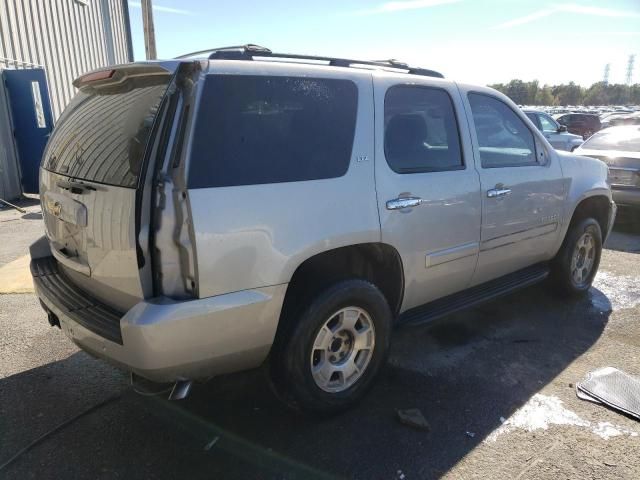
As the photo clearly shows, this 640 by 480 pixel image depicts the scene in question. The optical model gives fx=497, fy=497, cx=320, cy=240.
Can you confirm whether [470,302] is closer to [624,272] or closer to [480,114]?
[480,114]

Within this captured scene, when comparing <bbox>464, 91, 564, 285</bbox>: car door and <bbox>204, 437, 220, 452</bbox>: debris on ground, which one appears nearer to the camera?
<bbox>204, 437, 220, 452</bbox>: debris on ground

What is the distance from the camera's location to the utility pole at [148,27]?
10914 mm

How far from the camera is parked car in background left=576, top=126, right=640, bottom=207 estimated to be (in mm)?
7844

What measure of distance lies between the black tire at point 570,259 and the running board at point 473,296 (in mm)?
179

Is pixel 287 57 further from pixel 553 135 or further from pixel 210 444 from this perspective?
pixel 553 135

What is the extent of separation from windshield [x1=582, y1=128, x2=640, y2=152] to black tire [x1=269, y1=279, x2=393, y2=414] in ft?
24.8

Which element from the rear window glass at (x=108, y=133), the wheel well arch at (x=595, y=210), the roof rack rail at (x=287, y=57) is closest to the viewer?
the rear window glass at (x=108, y=133)

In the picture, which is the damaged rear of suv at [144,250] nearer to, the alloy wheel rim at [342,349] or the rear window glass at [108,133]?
the rear window glass at [108,133]

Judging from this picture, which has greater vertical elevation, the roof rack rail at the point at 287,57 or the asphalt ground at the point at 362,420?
the roof rack rail at the point at 287,57

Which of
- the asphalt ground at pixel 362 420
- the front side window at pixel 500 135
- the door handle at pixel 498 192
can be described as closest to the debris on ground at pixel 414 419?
the asphalt ground at pixel 362 420

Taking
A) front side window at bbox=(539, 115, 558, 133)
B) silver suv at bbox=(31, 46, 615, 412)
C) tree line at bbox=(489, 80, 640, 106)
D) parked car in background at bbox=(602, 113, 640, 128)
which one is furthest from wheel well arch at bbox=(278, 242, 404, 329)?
tree line at bbox=(489, 80, 640, 106)

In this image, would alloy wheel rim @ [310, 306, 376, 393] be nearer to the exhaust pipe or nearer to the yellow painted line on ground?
the exhaust pipe

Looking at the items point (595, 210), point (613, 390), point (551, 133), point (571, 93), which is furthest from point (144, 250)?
point (571, 93)

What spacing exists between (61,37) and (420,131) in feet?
35.0
